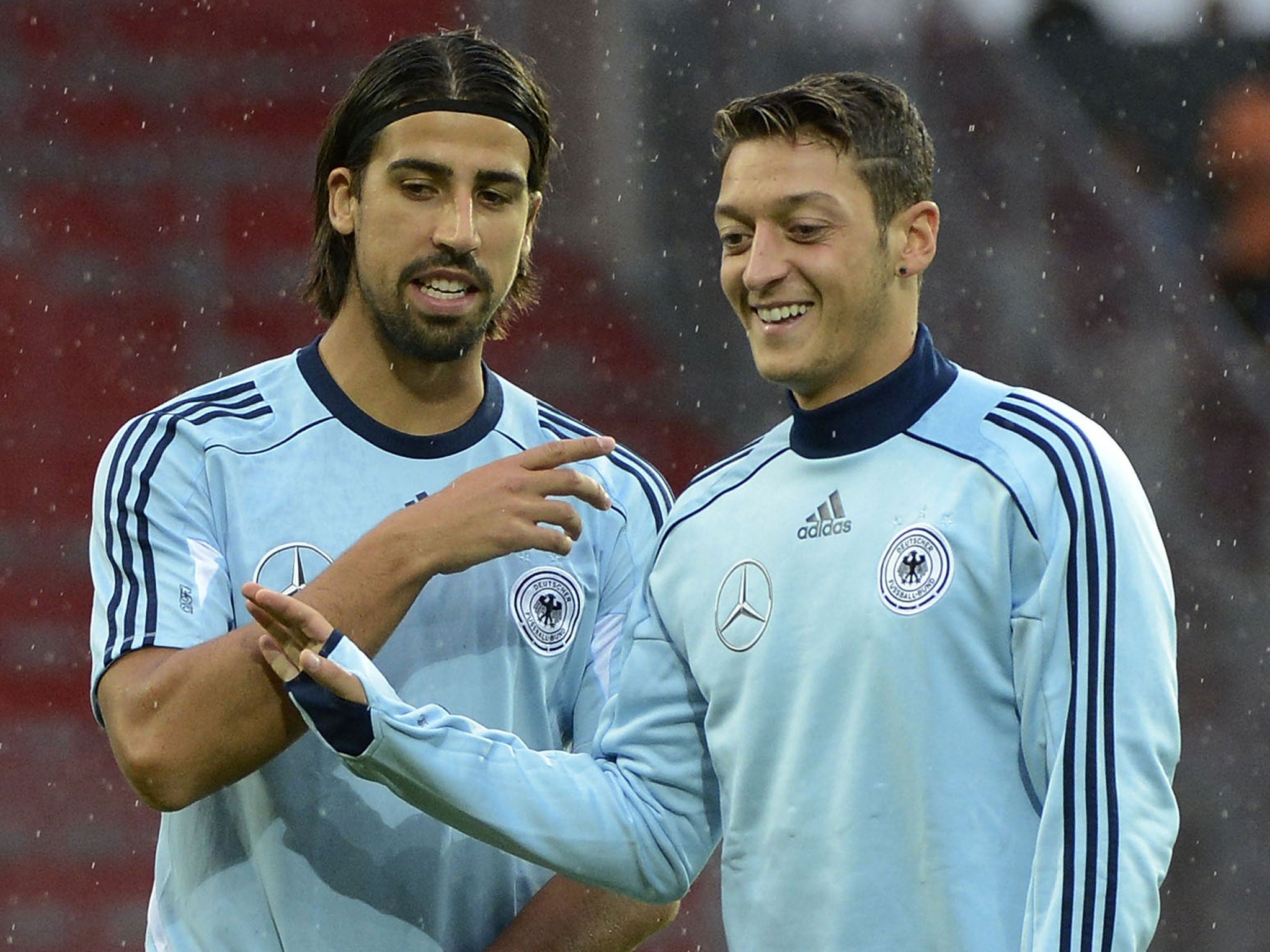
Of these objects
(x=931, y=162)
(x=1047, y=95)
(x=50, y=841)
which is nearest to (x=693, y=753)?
(x=931, y=162)

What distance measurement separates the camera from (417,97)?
261 cm

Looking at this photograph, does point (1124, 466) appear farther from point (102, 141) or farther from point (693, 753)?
point (102, 141)

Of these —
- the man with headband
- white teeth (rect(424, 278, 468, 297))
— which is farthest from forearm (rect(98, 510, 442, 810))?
white teeth (rect(424, 278, 468, 297))

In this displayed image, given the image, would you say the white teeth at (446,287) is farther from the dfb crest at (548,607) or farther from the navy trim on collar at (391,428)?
the dfb crest at (548,607)

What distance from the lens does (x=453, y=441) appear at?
2.59m

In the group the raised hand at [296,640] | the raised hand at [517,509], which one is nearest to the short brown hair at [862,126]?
the raised hand at [517,509]

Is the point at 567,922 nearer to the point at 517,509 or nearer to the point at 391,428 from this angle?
the point at 517,509

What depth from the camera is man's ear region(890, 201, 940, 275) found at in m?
2.24

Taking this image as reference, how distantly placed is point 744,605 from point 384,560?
414 mm

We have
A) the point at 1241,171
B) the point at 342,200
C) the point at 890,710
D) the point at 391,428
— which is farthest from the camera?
the point at 1241,171

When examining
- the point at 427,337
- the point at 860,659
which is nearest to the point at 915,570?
the point at 860,659

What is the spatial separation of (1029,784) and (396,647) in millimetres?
822

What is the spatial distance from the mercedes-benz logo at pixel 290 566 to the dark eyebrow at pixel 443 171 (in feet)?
1.56

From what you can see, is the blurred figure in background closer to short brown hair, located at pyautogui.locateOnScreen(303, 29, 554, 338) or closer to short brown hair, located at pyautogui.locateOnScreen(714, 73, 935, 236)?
short brown hair, located at pyautogui.locateOnScreen(303, 29, 554, 338)
